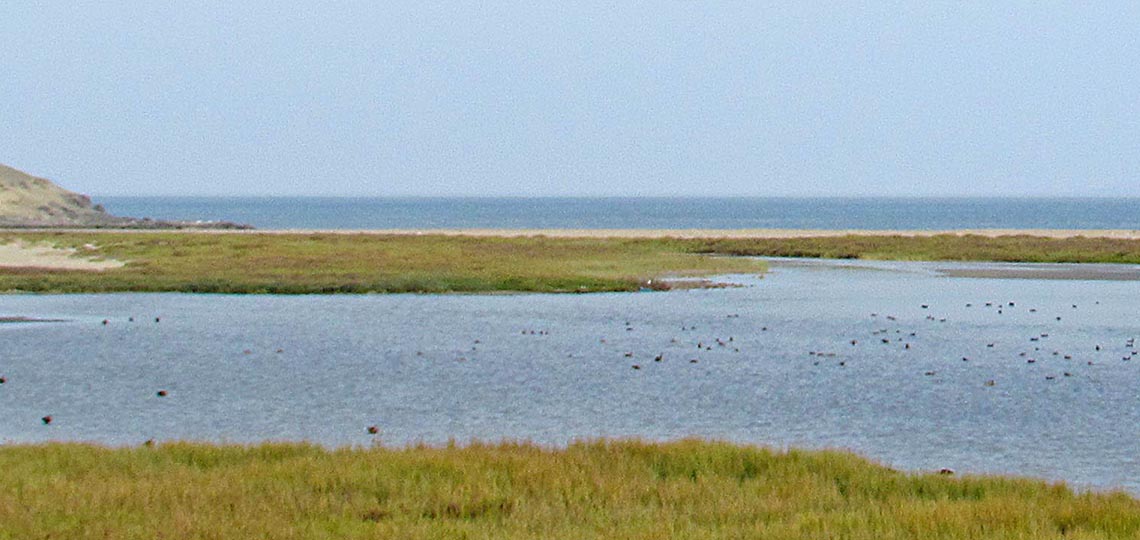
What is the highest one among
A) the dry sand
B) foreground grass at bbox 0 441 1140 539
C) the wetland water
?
foreground grass at bbox 0 441 1140 539

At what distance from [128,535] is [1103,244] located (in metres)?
87.0

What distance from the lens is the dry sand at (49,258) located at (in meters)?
68.2

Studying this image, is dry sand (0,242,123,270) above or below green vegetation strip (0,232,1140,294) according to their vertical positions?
below

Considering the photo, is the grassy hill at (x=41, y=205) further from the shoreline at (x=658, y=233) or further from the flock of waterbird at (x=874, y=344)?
the flock of waterbird at (x=874, y=344)

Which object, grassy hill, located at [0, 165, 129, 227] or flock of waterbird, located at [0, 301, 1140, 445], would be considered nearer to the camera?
flock of waterbird, located at [0, 301, 1140, 445]

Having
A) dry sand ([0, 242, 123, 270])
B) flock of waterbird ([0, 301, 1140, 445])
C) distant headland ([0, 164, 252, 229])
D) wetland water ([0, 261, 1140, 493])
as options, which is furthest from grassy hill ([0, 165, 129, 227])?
flock of waterbird ([0, 301, 1140, 445])

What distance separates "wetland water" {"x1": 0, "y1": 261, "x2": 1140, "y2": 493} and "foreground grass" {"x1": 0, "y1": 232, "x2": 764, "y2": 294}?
529cm

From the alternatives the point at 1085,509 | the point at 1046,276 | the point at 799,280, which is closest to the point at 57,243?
the point at 799,280

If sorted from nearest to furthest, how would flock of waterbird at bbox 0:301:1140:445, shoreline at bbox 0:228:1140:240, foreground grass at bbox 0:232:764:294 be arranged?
flock of waterbird at bbox 0:301:1140:445 → foreground grass at bbox 0:232:764:294 → shoreline at bbox 0:228:1140:240

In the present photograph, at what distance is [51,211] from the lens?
15012 centimetres

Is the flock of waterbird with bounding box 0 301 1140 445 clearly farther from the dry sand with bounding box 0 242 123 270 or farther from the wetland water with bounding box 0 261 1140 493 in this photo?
the dry sand with bounding box 0 242 123 270

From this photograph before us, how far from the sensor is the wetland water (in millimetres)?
21656

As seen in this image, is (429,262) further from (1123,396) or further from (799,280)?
(1123,396)

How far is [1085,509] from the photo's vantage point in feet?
46.4
